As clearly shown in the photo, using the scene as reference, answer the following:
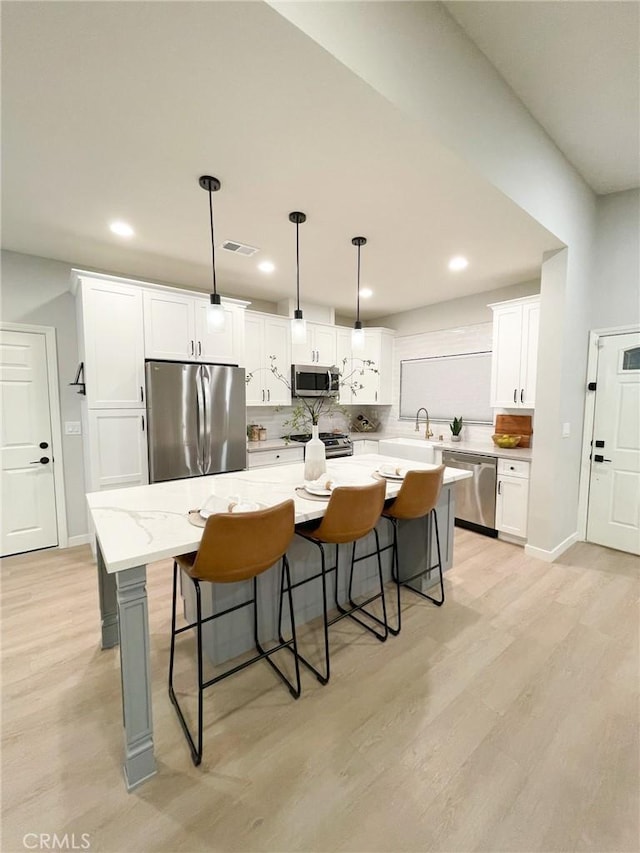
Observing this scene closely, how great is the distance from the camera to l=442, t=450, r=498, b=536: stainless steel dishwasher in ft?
Answer: 11.7

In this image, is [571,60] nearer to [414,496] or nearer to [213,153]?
Answer: [213,153]

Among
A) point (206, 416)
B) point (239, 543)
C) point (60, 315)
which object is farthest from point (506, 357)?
point (60, 315)

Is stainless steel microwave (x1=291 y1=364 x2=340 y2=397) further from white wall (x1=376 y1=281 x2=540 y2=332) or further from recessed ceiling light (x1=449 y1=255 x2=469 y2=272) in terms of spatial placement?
recessed ceiling light (x1=449 y1=255 x2=469 y2=272)

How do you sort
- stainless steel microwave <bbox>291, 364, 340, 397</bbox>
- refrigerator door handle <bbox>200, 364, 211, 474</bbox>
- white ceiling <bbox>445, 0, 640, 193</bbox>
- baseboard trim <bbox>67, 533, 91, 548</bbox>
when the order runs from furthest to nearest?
stainless steel microwave <bbox>291, 364, 340, 397</bbox>, baseboard trim <bbox>67, 533, 91, 548</bbox>, refrigerator door handle <bbox>200, 364, 211, 474</bbox>, white ceiling <bbox>445, 0, 640, 193</bbox>

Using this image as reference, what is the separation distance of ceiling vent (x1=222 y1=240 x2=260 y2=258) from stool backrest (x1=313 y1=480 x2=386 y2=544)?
2243 mm

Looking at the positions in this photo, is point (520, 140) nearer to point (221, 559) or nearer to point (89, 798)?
point (221, 559)

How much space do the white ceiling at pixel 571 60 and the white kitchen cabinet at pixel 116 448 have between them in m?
3.35

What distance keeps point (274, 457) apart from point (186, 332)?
65.3 inches

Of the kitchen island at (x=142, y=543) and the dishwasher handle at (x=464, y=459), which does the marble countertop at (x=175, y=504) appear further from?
the dishwasher handle at (x=464, y=459)

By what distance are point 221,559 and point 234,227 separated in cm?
234

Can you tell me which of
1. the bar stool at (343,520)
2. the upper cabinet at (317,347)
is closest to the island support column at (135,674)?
the bar stool at (343,520)

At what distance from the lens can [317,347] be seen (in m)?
4.62

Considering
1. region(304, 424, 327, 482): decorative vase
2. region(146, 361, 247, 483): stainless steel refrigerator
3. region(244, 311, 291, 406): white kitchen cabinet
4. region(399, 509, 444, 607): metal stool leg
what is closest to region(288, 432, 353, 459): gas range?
region(244, 311, 291, 406): white kitchen cabinet

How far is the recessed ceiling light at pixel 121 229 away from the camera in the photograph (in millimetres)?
2535
